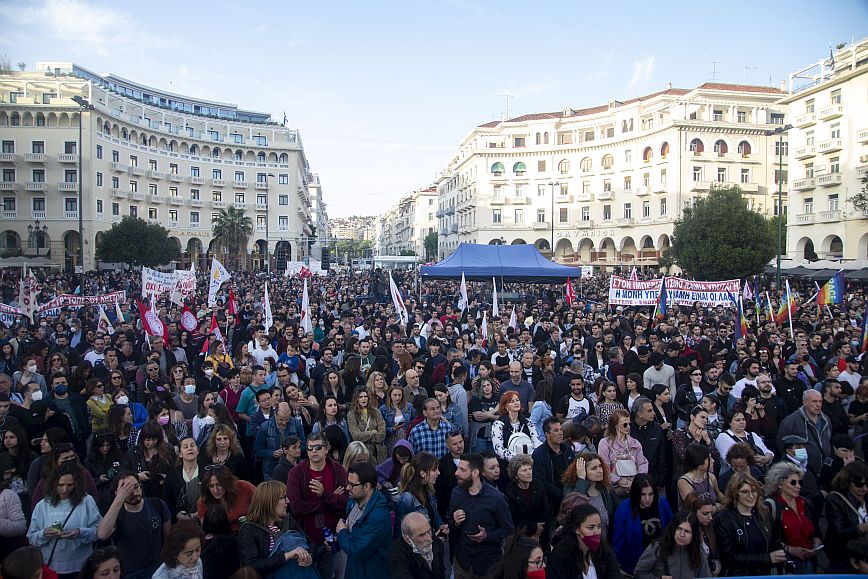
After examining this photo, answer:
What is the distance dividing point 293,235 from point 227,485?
68722mm

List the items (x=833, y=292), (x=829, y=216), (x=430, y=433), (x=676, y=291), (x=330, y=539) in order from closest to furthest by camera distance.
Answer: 1. (x=330, y=539)
2. (x=430, y=433)
3. (x=833, y=292)
4. (x=676, y=291)
5. (x=829, y=216)

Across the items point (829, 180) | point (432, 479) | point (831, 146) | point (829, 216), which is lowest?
point (432, 479)

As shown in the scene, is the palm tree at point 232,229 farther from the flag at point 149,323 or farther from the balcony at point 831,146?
the flag at point 149,323

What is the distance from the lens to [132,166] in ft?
196

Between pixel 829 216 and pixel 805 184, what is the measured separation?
10.1 feet

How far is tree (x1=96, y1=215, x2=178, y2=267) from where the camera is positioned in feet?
158

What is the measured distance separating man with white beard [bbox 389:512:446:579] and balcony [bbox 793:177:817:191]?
138 ft

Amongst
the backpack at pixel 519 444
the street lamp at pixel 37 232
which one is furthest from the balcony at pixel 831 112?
the street lamp at pixel 37 232

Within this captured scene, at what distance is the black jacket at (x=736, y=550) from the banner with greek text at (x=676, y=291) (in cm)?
1213

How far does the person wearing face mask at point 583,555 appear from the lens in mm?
3797

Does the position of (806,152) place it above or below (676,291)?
above

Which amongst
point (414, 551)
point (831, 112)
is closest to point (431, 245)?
point (831, 112)

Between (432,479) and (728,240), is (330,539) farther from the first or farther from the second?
(728,240)

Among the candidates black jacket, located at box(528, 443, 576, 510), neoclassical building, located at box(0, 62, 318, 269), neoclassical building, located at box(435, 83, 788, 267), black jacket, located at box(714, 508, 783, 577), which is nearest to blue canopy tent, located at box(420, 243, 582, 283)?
black jacket, located at box(528, 443, 576, 510)
